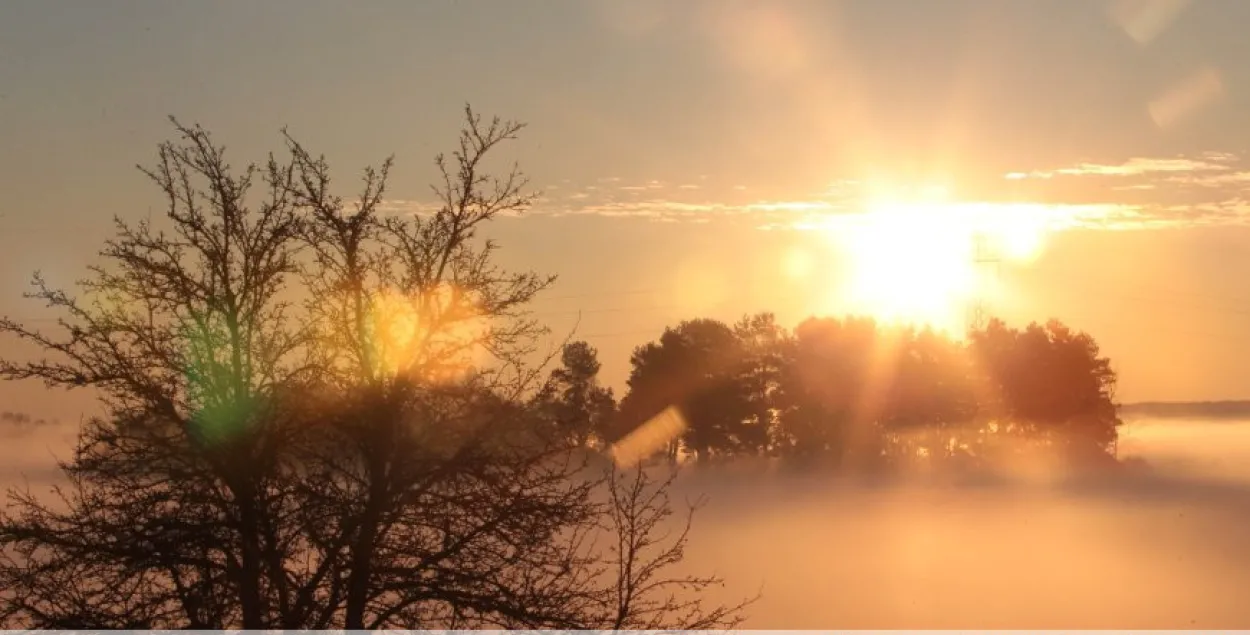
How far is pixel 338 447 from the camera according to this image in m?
11.5

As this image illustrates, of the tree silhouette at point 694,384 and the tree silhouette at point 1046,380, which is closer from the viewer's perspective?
the tree silhouette at point 694,384

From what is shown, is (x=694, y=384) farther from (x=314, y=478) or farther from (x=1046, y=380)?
(x=314, y=478)

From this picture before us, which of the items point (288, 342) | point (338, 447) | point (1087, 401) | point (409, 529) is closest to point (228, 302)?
point (288, 342)

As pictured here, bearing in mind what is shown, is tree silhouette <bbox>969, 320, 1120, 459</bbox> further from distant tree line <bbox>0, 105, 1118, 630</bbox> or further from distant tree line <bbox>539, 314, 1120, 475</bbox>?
distant tree line <bbox>0, 105, 1118, 630</bbox>

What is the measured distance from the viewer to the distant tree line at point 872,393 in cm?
11331

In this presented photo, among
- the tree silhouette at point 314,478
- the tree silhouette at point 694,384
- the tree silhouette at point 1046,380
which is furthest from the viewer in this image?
the tree silhouette at point 1046,380

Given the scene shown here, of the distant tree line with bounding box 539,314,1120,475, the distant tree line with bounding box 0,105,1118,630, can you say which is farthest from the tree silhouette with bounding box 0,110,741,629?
the distant tree line with bounding box 539,314,1120,475

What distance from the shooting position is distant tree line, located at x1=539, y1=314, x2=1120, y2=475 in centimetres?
11331

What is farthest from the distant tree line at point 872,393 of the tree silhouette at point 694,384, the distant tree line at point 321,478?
the distant tree line at point 321,478

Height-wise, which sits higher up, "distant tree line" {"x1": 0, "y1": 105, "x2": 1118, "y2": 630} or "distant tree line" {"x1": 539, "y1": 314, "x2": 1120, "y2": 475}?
"distant tree line" {"x1": 539, "y1": 314, "x2": 1120, "y2": 475}

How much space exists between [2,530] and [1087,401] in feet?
417

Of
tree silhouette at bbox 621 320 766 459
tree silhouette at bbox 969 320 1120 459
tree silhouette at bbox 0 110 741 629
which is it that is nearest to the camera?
tree silhouette at bbox 0 110 741 629

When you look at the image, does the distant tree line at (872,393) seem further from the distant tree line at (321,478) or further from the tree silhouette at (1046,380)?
the distant tree line at (321,478)

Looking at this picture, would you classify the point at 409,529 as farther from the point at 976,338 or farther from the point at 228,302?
the point at 976,338
